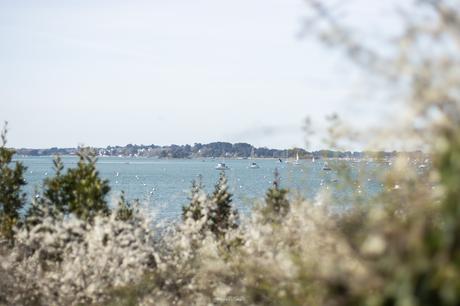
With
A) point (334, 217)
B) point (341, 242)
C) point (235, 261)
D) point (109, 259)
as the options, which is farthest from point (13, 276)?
point (341, 242)

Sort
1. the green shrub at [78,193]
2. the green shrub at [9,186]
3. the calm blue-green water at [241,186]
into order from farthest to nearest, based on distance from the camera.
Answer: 1. the green shrub at [9,186]
2. the green shrub at [78,193]
3. the calm blue-green water at [241,186]

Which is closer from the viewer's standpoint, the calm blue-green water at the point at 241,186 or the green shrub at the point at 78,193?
the calm blue-green water at the point at 241,186

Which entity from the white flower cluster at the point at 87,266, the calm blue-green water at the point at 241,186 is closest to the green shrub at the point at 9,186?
the calm blue-green water at the point at 241,186

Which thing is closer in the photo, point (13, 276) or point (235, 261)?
point (235, 261)

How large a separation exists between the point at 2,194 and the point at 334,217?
55.9 ft

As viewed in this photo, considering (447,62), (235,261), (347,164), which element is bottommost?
(235,261)

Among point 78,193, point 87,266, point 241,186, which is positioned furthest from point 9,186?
point 241,186

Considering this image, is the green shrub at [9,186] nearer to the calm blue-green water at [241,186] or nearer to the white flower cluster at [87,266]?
the calm blue-green water at [241,186]

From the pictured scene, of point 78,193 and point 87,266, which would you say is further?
point 78,193

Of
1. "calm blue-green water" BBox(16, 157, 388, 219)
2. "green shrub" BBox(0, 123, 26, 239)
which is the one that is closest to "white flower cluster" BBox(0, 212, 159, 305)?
"calm blue-green water" BBox(16, 157, 388, 219)

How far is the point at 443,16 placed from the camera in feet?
18.3

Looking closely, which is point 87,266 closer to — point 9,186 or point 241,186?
point 9,186

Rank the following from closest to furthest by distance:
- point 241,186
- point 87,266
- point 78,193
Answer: point 87,266 < point 78,193 < point 241,186

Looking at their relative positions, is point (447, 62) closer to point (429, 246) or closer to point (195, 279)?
point (429, 246)
